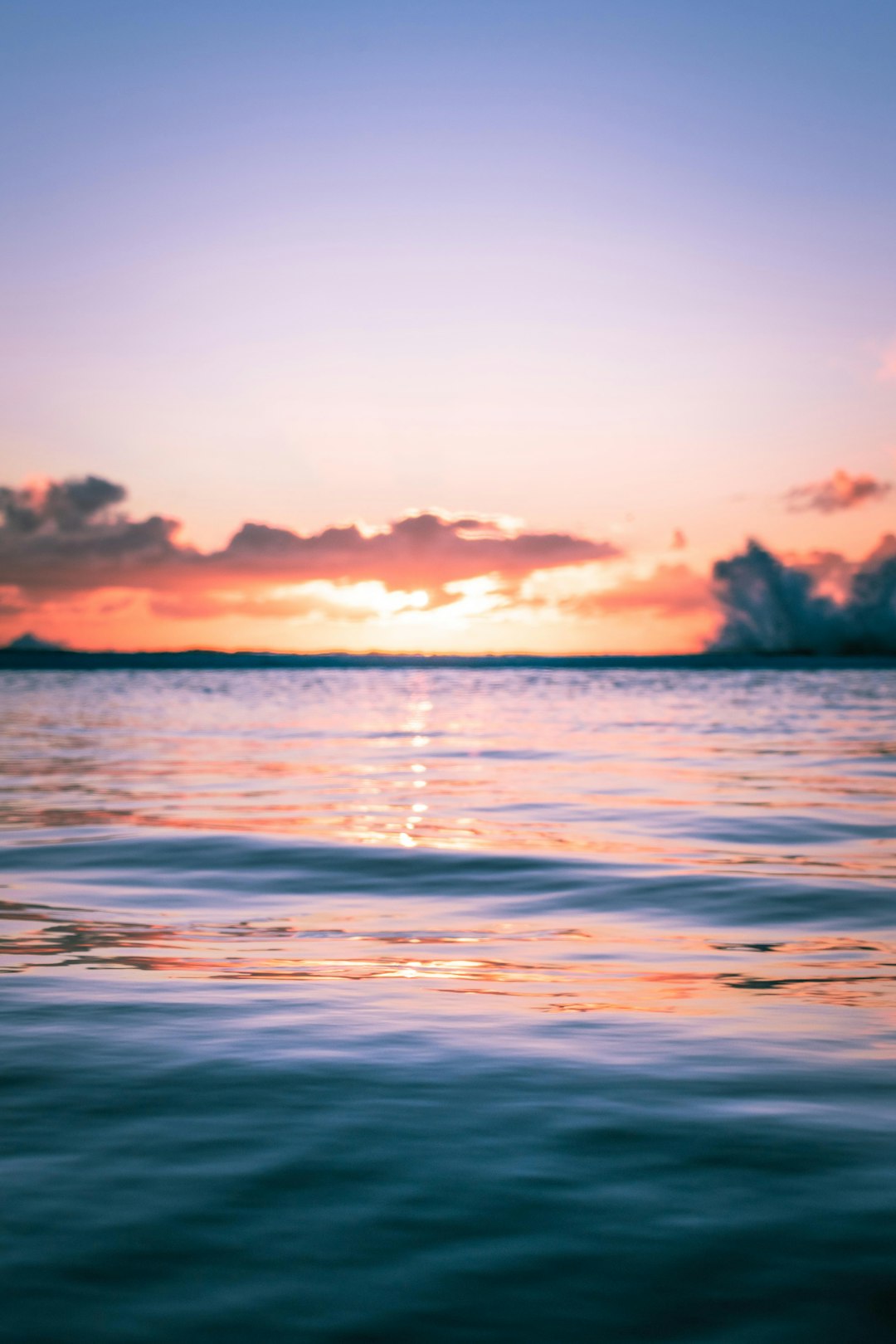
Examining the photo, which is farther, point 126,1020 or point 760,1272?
point 126,1020

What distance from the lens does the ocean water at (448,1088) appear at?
2.83 metres

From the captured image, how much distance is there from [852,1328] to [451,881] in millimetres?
6615

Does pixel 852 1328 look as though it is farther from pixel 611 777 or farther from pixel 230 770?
pixel 230 770

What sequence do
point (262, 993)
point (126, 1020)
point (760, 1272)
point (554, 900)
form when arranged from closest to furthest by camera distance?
point (760, 1272) → point (126, 1020) → point (262, 993) → point (554, 900)

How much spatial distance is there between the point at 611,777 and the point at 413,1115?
45.0 ft

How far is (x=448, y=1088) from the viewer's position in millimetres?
4254

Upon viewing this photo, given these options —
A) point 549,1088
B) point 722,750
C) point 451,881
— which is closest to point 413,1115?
point 549,1088

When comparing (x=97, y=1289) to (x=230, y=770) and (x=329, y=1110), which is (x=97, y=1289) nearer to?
(x=329, y=1110)

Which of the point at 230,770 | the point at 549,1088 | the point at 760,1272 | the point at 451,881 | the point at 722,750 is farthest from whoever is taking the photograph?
the point at 722,750

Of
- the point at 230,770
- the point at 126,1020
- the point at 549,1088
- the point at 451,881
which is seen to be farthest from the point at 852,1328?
the point at 230,770

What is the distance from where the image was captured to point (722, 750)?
22.4m

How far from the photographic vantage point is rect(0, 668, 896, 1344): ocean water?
2.83 meters

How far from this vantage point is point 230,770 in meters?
18.6

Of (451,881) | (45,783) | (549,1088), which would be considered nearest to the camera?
(549,1088)
